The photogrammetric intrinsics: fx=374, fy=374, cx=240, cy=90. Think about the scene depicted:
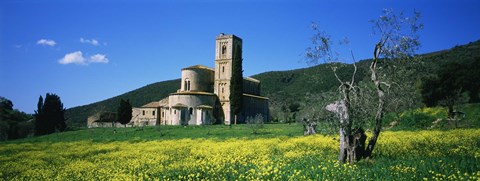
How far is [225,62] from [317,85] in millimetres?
22300

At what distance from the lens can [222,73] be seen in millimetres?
87625

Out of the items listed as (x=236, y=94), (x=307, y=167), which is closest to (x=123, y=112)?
(x=236, y=94)

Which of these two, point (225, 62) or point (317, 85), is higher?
point (225, 62)

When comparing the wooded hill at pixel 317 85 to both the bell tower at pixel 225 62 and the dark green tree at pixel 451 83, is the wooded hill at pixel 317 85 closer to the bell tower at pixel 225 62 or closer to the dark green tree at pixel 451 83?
the dark green tree at pixel 451 83

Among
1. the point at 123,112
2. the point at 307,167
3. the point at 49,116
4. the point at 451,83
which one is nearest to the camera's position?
the point at 307,167

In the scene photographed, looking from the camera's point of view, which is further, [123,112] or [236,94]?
[123,112]

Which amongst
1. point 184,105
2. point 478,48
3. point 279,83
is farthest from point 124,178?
point 279,83

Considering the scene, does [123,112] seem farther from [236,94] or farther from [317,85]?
[317,85]

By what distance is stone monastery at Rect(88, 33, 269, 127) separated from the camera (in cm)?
7606

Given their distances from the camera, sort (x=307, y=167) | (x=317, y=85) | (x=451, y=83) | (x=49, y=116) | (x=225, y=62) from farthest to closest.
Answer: (x=225, y=62) → (x=317, y=85) → (x=49, y=116) → (x=451, y=83) → (x=307, y=167)

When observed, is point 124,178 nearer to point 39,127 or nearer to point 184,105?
point 184,105

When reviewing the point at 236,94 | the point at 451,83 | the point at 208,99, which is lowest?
the point at 208,99

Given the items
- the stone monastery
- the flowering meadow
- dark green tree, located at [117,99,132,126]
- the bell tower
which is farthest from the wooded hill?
dark green tree, located at [117,99,132,126]

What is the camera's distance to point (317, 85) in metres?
87.6
